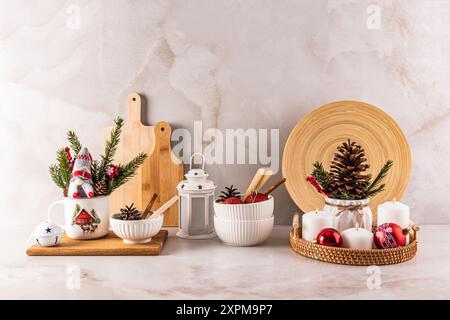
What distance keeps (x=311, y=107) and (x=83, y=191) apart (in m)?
0.67

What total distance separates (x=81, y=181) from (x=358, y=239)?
2.21ft

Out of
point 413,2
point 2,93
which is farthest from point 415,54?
point 2,93

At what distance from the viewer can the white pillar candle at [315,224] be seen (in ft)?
4.20

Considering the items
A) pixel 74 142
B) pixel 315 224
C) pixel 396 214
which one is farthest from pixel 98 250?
pixel 396 214

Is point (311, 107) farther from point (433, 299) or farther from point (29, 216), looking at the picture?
point (29, 216)

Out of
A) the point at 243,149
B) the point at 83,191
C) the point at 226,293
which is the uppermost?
the point at 243,149

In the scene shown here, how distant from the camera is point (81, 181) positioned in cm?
135

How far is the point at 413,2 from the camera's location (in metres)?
1.52

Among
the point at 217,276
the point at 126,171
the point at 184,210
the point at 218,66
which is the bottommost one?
the point at 217,276

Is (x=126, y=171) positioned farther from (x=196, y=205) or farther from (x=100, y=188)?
(x=196, y=205)

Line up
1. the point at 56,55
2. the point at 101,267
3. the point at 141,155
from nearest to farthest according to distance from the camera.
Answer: the point at 101,267 → the point at 141,155 → the point at 56,55

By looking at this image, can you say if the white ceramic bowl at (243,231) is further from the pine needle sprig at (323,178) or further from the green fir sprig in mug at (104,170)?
the green fir sprig in mug at (104,170)

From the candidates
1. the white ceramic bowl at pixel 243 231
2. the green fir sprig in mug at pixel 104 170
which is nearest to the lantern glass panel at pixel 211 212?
the white ceramic bowl at pixel 243 231

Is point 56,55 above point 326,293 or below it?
above
